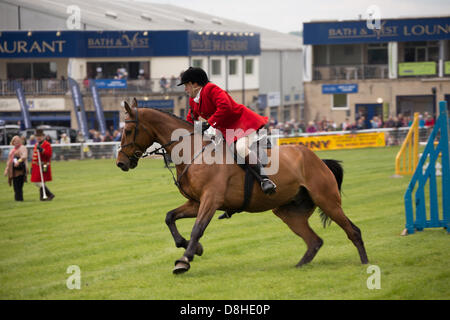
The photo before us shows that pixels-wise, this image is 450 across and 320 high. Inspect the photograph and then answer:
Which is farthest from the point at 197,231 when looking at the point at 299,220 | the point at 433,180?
the point at 433,180

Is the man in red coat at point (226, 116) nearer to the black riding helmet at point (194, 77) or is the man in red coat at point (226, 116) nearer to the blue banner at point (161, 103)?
the black riding helmet at point (194, 77)

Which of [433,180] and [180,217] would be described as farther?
[433,180]

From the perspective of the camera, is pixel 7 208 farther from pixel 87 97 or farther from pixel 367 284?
pixel 87 97

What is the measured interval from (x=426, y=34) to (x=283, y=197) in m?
39.4

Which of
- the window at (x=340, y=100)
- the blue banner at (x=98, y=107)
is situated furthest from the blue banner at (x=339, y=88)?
the blue banner at (x=98, y=107)

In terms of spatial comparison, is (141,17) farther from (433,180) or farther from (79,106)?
(433,180)

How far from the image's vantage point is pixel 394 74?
4694 centimetres

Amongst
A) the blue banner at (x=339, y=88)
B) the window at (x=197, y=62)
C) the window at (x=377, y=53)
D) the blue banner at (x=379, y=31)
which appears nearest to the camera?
the blue banner at (x=379, y=31)

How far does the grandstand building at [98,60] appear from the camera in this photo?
44281mm

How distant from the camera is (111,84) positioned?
44.1m

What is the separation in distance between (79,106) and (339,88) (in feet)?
59.0

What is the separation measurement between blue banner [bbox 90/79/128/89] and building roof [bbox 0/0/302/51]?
5.48 m

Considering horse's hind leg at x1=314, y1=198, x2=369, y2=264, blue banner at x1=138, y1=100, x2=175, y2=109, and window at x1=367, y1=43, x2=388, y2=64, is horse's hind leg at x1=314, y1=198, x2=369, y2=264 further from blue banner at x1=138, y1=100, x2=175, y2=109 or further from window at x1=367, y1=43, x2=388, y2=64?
window at x1=367, y1=43, x2=388, y2=64

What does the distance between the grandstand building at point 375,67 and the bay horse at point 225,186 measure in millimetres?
36327
